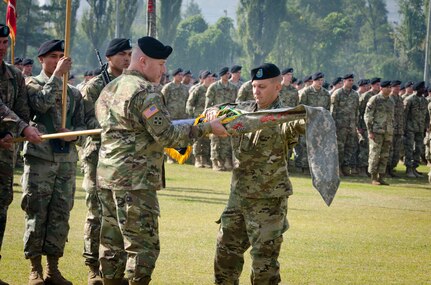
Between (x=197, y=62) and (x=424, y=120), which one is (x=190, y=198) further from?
(x=197, y=62)

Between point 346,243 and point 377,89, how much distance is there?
12167 mm

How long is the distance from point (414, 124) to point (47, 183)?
17864 mm

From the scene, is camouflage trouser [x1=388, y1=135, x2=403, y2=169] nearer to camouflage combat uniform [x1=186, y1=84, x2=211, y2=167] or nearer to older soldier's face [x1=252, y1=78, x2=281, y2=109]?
camouflage combat uniform [x1=186, y1=84, x2=211, y2=167]

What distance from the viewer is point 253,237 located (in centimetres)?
806

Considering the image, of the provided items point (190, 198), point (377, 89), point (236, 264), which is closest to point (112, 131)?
point (236, 264)

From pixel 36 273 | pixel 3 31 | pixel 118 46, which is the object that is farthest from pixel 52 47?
pixel 36 273

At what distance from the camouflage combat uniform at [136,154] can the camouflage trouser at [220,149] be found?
15.2 m

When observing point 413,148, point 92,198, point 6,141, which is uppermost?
point 6,141

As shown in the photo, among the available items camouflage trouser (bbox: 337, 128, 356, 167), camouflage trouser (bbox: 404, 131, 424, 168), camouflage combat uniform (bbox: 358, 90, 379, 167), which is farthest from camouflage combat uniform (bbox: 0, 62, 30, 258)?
camouflage trouser (bbox: 404, 131, 424, 168)

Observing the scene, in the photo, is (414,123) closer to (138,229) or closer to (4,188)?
(4,188)

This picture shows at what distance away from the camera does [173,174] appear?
21.7 meters

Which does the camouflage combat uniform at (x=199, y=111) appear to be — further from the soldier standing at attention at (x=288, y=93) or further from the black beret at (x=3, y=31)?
the black beret at (x=3, y=31)

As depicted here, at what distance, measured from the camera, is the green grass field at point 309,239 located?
33.5 ft

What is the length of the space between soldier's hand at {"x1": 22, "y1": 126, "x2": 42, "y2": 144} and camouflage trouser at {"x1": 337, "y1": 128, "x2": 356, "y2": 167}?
625 inches
